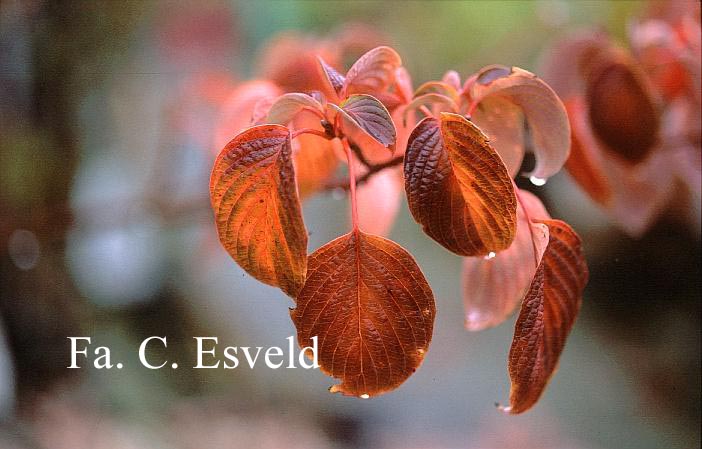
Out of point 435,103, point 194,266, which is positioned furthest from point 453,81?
point 194,266

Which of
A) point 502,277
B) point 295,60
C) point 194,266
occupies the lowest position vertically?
point 194,266

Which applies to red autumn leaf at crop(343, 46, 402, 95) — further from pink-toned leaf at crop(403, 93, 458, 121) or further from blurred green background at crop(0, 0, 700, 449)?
blurred green background at crop(0, 0, 700, 449)

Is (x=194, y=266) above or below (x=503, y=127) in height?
below

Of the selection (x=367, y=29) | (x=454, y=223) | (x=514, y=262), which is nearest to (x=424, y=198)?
(x=454, y=223)

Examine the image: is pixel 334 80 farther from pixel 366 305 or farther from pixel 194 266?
pixel 194 266

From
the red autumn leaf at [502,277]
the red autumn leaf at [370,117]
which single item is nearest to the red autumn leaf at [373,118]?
the red autumn leaf at [370,117]

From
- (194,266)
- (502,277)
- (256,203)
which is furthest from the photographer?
(194,266)

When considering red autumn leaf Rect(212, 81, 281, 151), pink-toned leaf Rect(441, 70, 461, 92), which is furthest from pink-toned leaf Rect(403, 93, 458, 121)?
red autumn leaf Rect(212, 81, 281, 151)

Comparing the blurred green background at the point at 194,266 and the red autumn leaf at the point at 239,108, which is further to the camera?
the blurred green background at the point at 194,266

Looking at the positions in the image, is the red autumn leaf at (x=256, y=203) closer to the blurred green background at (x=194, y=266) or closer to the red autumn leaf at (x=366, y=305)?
the red autumn leaf at (x=366, y=305)
